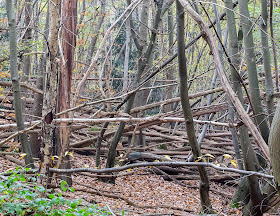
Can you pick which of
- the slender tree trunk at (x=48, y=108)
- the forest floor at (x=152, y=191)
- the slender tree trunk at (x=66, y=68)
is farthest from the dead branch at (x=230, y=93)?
the forest floor at (x=152, y=191)

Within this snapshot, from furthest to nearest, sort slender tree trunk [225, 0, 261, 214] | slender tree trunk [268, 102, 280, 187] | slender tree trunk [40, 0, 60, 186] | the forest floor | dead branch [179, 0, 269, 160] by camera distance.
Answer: the forest floor → slender tree trunk [225, 0, 261, 214] → slender tree trunk [40, 0, 60, 186] → dead branch [179, 0, 269, 160] → slender tree trunk [268, 102, 280, 187]

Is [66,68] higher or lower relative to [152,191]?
higher

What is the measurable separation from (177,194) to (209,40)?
20.1ft

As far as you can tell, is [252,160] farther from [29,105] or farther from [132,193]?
[29,105]

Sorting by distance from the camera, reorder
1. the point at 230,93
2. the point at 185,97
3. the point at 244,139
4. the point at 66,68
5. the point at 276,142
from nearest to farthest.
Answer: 1. the point at 276,142
2. the point at 230,93
3. the point at 185,97
4. the point at 244,139
5. the point at 66,68

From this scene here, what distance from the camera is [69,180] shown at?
6.59m

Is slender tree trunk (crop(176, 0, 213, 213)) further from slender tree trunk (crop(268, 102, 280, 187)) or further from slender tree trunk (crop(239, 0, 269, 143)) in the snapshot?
slender tree trunk (crop(268, 102, 280, 187))

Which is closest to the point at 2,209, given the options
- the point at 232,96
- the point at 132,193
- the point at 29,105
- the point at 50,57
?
the point at 50,57

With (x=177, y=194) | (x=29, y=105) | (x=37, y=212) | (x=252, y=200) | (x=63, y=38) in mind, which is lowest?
(x=177, y=194)

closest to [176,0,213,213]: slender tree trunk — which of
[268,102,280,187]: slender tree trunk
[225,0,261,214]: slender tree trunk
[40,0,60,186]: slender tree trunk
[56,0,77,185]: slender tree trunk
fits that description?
[225,0,261,214]: slender tree trunk

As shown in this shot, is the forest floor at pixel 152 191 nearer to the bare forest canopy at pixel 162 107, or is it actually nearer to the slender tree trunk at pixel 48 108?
the bare forest canopy at pixel 162 107

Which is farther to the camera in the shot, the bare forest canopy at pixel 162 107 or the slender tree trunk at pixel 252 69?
the slender tree trunk at pixel 252 69

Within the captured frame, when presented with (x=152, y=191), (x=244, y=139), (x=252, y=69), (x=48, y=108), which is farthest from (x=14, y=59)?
(x=152, y=191)

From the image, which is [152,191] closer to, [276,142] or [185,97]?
[185,97]
